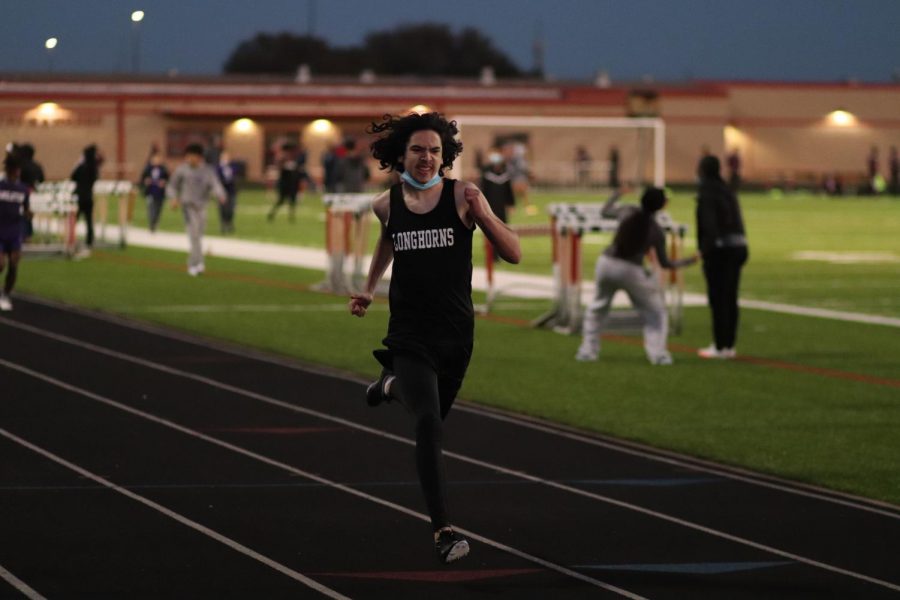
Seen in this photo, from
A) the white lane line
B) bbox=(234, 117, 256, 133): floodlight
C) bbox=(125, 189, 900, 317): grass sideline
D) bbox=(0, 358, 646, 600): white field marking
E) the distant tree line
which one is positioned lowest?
bbox=(125, 189, 900, 317): grass sideline

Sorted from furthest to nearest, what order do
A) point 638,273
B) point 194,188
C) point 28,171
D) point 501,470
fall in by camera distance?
point 194,188, point 28,171, point 638,273, point 501,470

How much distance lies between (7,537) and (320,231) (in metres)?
34.4

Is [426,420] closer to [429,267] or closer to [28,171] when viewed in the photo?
[429,267]

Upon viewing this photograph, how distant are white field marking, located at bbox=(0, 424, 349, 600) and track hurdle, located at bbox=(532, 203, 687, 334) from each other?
8384 millimetres

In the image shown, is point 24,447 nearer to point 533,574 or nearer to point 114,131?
point 533,574

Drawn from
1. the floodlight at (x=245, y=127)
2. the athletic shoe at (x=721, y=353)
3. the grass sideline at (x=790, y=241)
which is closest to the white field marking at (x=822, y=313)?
the grass sideline at (x=790, y=241)

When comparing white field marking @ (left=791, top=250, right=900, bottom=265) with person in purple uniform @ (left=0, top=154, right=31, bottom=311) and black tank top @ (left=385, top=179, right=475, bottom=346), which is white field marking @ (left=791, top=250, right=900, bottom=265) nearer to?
person in purple uniform @ (left=0, top=154, right=31, bottom=311)

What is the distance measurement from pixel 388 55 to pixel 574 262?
5345 inches

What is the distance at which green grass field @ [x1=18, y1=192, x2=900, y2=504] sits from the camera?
484 inches

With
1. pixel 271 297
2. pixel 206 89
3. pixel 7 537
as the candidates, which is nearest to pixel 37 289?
pixel 271 297

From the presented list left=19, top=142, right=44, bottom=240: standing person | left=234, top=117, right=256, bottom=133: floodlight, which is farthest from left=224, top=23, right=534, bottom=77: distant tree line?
left=19, top=142, right=44, bottom=240: standing person

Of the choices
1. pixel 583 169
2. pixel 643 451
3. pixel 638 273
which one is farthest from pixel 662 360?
pixel 583 169

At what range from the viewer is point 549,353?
1769 cm

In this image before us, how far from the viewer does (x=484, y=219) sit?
8.02 meters
